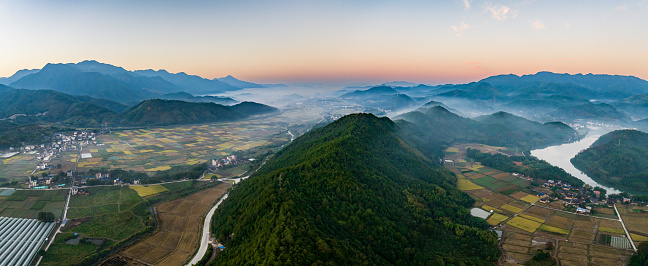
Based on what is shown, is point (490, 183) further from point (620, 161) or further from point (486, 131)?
point (486, 131)

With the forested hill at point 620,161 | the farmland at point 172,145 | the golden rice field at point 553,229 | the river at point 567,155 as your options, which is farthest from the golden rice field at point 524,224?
the farmland at point 172,145

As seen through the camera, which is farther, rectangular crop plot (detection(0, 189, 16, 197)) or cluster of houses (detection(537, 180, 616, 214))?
rectangular crop plot (detection(0, 189, 16, 197))

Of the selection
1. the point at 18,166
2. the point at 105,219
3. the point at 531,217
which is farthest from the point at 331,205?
the point at 18,166

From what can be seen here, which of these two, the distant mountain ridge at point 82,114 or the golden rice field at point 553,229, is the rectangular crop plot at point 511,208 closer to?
the golden rice field at point 553,229

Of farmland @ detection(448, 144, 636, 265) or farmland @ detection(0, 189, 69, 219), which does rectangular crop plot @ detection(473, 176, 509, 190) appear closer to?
farmland @ detection(448, 144, 636, 265)

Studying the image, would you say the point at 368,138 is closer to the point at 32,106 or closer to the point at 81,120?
the point at 81,120

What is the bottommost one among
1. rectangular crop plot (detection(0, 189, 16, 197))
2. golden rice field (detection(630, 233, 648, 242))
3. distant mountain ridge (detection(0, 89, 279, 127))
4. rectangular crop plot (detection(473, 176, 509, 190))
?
golden rice field (detection(630, 233, 648, 242))

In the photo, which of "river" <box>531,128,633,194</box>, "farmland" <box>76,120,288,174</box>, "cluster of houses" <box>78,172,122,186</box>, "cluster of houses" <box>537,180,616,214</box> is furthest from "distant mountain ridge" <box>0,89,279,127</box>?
"river" <box>531,128,633,194</box>
